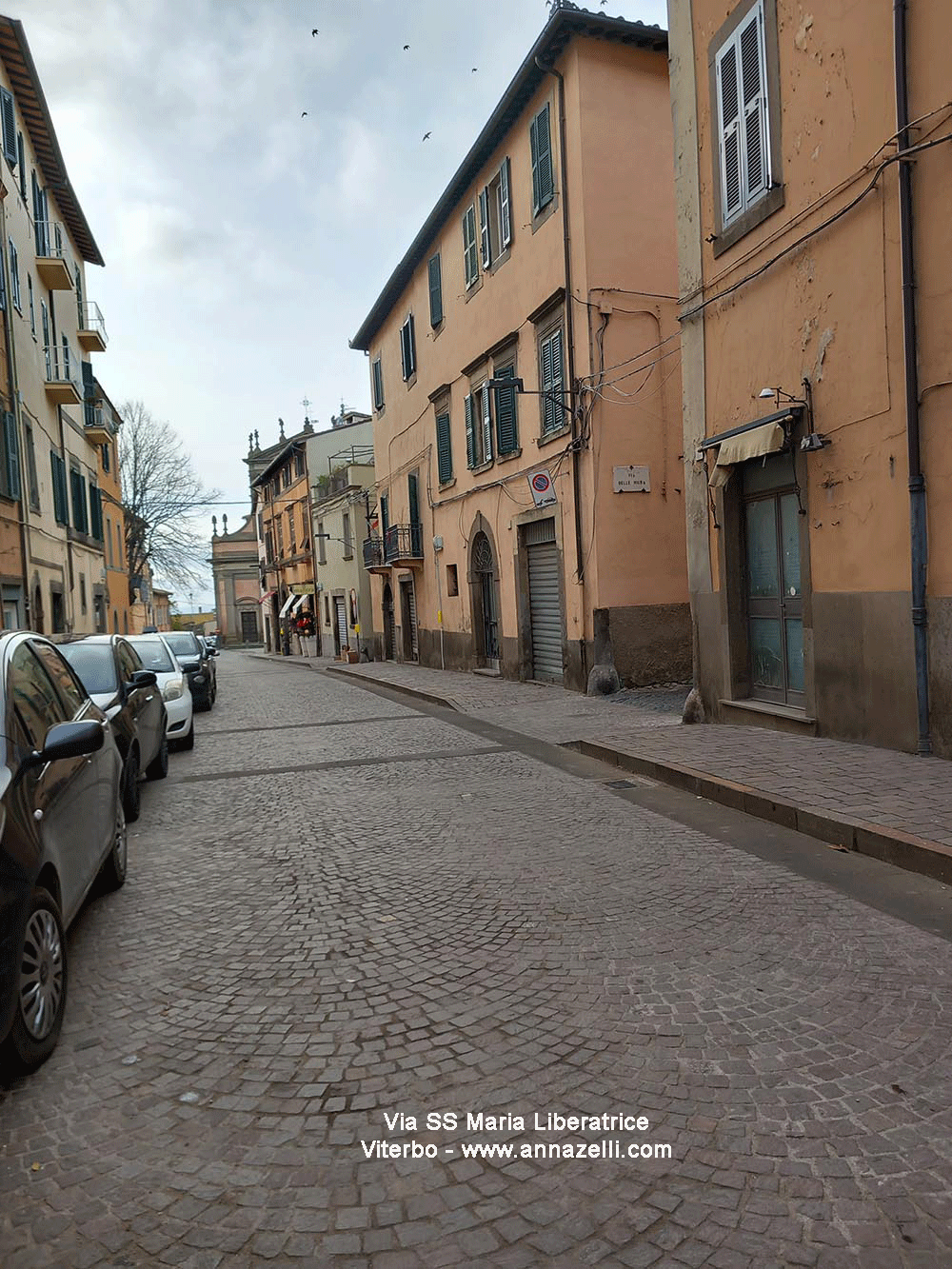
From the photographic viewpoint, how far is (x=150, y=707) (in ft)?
27.9

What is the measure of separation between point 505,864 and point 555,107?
1290cm

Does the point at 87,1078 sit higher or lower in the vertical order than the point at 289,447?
lower

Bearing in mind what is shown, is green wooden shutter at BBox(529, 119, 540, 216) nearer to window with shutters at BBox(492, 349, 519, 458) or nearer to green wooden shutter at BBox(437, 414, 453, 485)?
window with shutters at BBox(492, 349, 519, 458)

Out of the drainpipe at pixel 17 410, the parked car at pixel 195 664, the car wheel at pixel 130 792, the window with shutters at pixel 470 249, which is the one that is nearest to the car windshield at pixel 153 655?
the parked car at pixel 195 664

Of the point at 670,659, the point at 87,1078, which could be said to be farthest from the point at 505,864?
the point at 670,659

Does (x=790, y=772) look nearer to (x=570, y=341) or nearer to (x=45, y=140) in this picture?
(x=570, y=341)

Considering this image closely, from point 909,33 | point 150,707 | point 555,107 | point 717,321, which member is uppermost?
A: point 555,107

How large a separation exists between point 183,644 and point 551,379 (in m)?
8.51

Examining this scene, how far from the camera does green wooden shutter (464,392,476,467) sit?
18578mm

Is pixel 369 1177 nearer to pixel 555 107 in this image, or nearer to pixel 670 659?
pixel 670 659

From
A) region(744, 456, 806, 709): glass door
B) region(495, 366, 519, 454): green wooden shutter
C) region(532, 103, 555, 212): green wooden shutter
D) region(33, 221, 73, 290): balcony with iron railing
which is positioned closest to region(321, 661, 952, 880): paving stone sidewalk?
region(744, 456, 806, 709): glass door

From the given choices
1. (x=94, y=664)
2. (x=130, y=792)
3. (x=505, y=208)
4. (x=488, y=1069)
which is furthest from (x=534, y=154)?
(x=488, y=1069)

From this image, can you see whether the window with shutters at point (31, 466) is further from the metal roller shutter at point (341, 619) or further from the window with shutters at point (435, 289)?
the metal roller shutter at point (341, 619)

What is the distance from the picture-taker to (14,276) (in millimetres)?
16656
